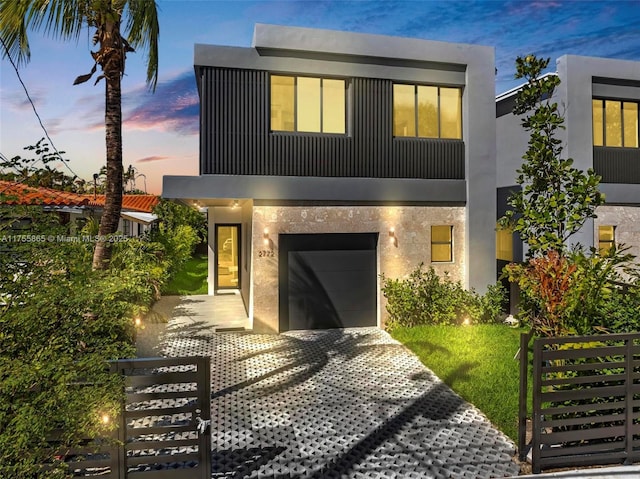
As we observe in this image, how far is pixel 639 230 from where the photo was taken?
538 inches

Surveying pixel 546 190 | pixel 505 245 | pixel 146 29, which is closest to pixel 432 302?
pixel 546 190

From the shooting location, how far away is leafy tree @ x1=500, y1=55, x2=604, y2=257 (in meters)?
7.58

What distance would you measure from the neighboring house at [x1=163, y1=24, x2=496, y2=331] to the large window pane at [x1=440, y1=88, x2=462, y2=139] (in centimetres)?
3

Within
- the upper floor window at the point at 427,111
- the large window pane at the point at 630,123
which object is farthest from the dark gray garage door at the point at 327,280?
the large window pane at the point at 630,123

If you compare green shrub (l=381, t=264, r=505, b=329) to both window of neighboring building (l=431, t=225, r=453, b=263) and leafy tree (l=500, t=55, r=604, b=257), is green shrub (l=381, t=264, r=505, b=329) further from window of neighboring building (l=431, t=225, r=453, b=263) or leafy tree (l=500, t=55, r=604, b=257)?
leafy tree (l=500, t=55, r=604, b=257)

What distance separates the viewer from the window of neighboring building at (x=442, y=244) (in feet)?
40.1

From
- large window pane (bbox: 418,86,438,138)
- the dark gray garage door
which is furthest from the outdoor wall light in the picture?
large window pane (bbox: 418,86,438,138)

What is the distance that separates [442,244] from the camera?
1228 centimetres

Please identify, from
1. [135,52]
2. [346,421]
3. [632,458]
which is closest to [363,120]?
[135,52]

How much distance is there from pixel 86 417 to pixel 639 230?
15.7 m

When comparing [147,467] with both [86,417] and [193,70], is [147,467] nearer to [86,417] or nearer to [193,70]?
[86,417]

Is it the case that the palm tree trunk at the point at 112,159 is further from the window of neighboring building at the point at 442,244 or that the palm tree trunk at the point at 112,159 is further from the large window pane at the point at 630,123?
the large window pane at the point at 630,123

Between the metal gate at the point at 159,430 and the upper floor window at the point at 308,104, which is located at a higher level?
the upper floor window at the point at 308,104

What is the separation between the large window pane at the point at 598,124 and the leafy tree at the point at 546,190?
6.02m
